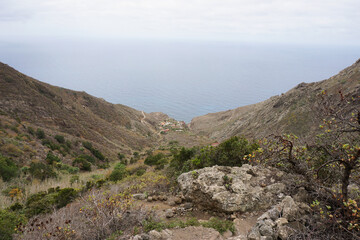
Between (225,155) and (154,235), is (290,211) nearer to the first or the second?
(154,235)

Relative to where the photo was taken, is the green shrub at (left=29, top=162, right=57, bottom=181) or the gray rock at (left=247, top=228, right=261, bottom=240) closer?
the gray rock at (left=247, top=228, right=261, bottom=240)

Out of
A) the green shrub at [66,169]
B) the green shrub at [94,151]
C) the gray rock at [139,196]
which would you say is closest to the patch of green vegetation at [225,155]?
the gray rock at [139,196]

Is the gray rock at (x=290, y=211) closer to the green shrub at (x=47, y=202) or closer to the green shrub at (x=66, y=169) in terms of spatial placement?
the green shrub at (x=47, y=202)

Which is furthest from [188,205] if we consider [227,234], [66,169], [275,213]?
[66,169]

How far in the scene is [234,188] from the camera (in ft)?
20.7

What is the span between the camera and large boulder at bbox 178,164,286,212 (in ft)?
19.6

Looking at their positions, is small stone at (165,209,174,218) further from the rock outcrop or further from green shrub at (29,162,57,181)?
green shrub at (29,162,57,181)

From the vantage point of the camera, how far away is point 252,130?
33.7m

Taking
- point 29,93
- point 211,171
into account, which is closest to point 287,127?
point 211,171

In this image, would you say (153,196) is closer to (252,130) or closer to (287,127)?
(287,127)

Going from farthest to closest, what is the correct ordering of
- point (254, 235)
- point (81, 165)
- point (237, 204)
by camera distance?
point (81, 165), point (237, 204), point (254, 235)

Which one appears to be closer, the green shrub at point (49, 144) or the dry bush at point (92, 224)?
the dry bush at point (92, 224)

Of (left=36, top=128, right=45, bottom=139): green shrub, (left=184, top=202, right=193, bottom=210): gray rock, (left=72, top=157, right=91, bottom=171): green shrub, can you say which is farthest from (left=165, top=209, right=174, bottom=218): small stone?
(left=36, top=128, right=45, bottom=139): green shrub

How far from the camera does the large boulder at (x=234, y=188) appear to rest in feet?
19.6
